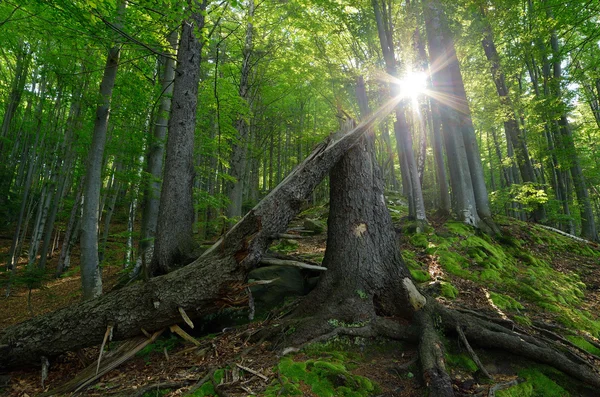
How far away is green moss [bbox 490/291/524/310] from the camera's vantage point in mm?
4680

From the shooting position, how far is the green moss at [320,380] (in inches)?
94.8

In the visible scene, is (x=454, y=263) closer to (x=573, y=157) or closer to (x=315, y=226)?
(x=315, y=226)

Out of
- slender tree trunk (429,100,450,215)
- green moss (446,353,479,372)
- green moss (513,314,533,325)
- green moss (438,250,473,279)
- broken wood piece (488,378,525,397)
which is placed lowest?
broken wood piece (488,378,525,397)

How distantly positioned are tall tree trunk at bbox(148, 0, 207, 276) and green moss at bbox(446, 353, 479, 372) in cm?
377

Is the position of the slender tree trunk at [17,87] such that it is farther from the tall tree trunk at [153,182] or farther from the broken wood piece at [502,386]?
the broken wood piece at [502,386]

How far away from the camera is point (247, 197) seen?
22.0 meters

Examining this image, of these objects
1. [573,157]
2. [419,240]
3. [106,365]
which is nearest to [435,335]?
[106,365]

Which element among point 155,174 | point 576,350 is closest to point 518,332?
point 576,350

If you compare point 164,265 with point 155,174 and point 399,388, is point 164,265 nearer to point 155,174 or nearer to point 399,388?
point 399,388

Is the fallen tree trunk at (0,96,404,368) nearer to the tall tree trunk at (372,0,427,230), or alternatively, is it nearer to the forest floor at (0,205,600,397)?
the forest floor at (0,205,600,397)

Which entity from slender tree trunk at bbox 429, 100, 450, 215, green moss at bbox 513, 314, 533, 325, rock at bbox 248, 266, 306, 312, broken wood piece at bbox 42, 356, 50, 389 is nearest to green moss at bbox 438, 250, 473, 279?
green moss at bbox 513, 314, 533, 325

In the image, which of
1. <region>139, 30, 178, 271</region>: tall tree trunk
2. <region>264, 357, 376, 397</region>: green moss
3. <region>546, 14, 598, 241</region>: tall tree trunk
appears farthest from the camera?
<region>546, 14, 598, 241</region>: tall tree trunk

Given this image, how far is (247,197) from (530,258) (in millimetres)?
17999

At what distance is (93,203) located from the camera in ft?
19.4
